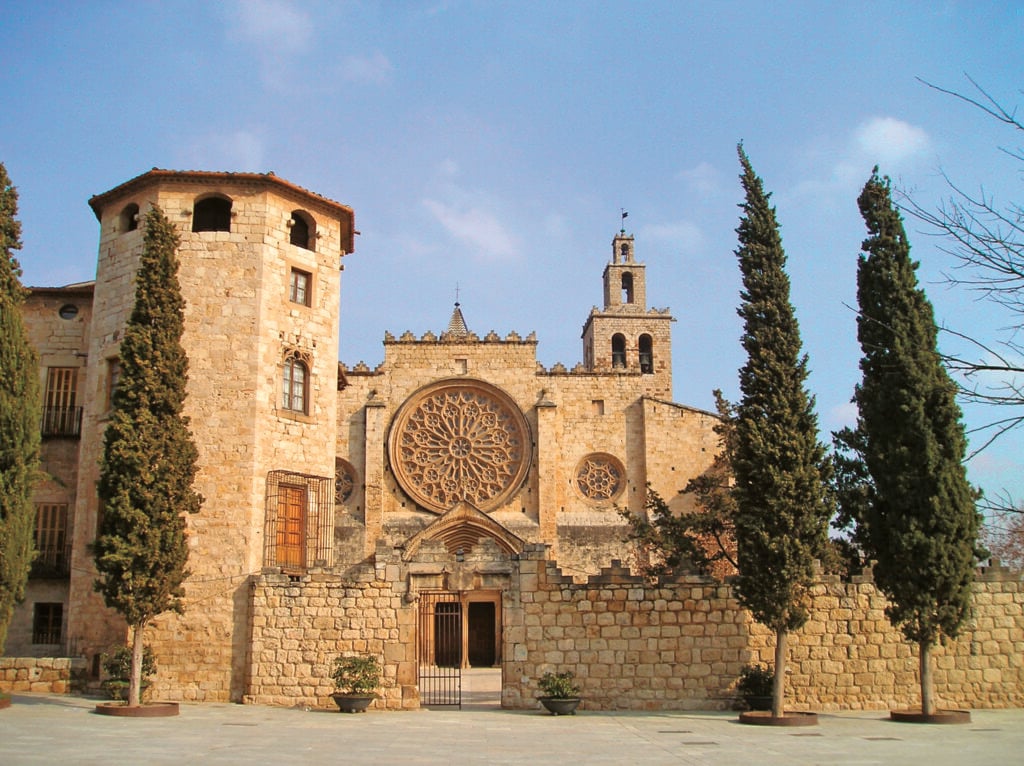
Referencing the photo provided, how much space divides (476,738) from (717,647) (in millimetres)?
5809

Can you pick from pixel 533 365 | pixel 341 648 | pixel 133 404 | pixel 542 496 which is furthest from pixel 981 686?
pixel 533 365

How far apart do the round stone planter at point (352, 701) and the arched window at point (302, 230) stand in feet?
30.8

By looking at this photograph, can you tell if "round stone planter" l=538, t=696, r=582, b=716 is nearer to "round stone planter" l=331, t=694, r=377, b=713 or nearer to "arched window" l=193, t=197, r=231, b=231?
"round stone planter" l=331, t=694, r=377, b=713

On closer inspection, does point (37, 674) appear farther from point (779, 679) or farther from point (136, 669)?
point (779, 679)

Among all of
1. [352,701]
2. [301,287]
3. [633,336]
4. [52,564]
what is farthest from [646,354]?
[352,701]

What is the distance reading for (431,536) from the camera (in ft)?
101

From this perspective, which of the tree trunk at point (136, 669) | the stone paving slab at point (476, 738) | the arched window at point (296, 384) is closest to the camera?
the stone paving slab at point (476, 738)

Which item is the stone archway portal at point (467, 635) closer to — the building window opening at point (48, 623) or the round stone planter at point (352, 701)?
the building window opening at point (48, 623)

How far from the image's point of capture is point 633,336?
4172 cm

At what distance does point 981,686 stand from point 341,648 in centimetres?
1142

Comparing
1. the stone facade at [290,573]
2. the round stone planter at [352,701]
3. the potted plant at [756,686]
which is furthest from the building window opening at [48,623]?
the potted plant at [756,686]

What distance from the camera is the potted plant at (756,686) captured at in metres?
15.8

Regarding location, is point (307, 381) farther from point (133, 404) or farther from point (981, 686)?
point (981, 686)

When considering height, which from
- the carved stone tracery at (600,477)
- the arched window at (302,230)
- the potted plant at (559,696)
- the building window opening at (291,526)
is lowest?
the potted plant at (559,696)
